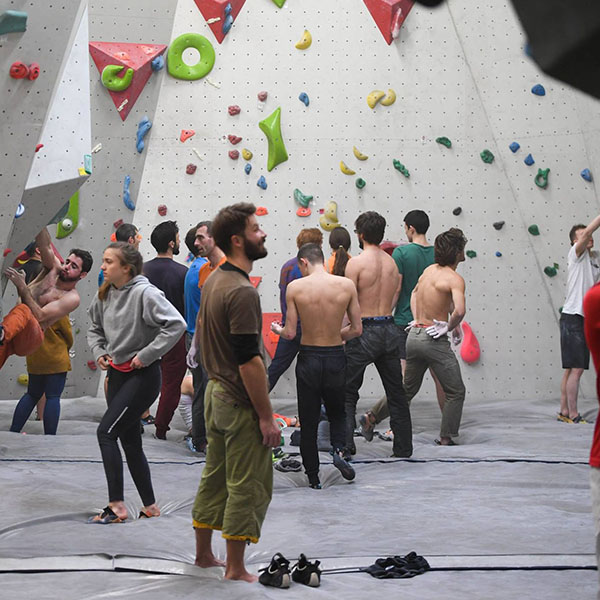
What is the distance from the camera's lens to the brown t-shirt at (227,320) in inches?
125

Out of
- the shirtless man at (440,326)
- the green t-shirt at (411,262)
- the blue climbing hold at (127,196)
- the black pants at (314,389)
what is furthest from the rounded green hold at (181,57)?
the black pants at (314,389)

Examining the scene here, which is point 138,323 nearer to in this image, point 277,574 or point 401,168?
point 277,574

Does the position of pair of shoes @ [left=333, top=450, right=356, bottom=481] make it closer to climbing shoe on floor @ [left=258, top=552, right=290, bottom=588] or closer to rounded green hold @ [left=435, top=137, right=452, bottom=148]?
climbing shoe on floor @ [left=258, top=552, right=290, bottom=588]

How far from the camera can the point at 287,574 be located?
320cm

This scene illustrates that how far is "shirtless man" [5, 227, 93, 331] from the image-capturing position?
582 centimetres

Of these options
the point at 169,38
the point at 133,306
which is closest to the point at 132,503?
the point at 133,306

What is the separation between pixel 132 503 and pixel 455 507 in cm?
160

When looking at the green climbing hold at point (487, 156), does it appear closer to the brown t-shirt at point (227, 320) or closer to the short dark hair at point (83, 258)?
the short dark hair at point (83, 258)

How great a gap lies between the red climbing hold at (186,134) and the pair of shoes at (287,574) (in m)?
5.52

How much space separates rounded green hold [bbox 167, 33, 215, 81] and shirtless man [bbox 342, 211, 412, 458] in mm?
3125

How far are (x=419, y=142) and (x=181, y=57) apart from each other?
2.31 meters

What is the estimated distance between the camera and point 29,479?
4746 millimetres

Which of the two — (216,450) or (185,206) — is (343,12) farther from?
(216,450)

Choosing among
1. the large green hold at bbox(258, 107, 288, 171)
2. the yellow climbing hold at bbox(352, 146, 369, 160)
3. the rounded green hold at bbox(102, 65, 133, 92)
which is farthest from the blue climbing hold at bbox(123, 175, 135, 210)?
the yellow climbing hold at bbox(352, 146, 369, 160)
